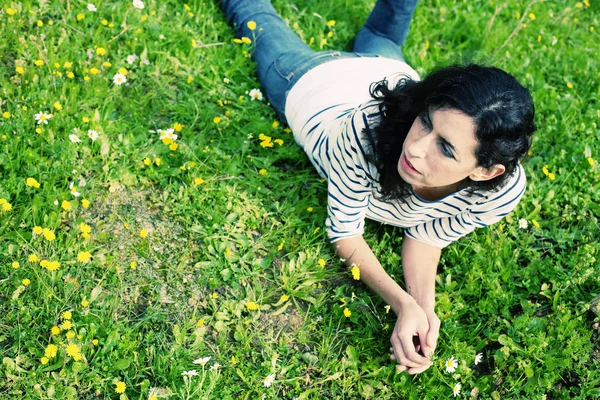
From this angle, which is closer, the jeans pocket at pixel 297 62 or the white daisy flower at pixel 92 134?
the white daisy flower at pixel 92 134

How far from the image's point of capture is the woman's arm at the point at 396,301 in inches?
113

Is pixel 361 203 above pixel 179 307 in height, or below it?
above

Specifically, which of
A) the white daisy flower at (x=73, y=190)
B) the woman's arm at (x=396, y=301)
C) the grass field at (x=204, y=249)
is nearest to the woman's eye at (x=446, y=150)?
the woman's arm at (x=396, y=301)

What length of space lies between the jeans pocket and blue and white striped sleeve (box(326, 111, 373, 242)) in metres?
0.66

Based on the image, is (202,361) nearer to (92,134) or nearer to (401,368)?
(401,368)

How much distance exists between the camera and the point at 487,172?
8.50ft

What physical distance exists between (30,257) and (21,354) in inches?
15.4

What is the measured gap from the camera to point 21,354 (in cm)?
266

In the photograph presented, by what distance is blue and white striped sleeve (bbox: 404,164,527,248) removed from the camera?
9.62 ft

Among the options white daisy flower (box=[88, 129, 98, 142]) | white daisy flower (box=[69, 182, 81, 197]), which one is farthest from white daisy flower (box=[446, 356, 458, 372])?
white daisy flower (box=[88, 129, 98, 142])

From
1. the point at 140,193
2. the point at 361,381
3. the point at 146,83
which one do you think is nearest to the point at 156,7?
the point at 146,83

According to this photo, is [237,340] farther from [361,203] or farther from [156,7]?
[156,7]

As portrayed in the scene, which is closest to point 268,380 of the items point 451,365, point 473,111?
point 451,365

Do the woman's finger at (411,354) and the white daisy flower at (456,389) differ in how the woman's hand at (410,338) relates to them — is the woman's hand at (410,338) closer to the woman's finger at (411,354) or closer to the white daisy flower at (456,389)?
the woman's finger at (411,354)
